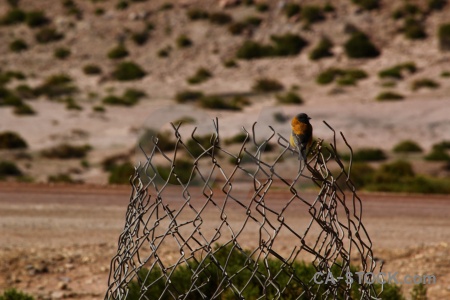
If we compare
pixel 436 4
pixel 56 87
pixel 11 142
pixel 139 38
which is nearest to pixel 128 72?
pixel 56 87

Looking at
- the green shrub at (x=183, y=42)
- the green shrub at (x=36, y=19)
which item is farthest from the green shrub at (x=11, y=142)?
the green shrub at (x=36, y=19)

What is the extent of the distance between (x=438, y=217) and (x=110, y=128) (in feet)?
79.0

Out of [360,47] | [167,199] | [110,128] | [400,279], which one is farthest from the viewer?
[360,47]

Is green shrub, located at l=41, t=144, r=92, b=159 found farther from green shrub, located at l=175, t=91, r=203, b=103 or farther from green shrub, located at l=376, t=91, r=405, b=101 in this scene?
green shrub, located at l=376, t=91, r=405, b=101

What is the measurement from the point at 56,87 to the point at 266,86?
41.5 feet

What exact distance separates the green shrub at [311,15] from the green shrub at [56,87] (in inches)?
661

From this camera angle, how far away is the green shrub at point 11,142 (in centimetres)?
3516

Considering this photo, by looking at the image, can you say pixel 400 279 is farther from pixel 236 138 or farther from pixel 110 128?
pixel 110 128

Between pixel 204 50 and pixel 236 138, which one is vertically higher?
pixel 204 50

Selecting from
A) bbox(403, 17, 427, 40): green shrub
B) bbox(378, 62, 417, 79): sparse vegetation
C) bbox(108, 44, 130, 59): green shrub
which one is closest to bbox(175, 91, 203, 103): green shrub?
bbox(378, 62, 417, 79): sparse vegetation

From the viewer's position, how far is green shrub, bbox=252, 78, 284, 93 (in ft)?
156

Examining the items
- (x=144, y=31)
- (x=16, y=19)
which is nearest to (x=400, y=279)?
(x=144, y=31)

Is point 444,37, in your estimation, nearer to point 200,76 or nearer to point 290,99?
point 290,99

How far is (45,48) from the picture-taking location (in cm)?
5984
